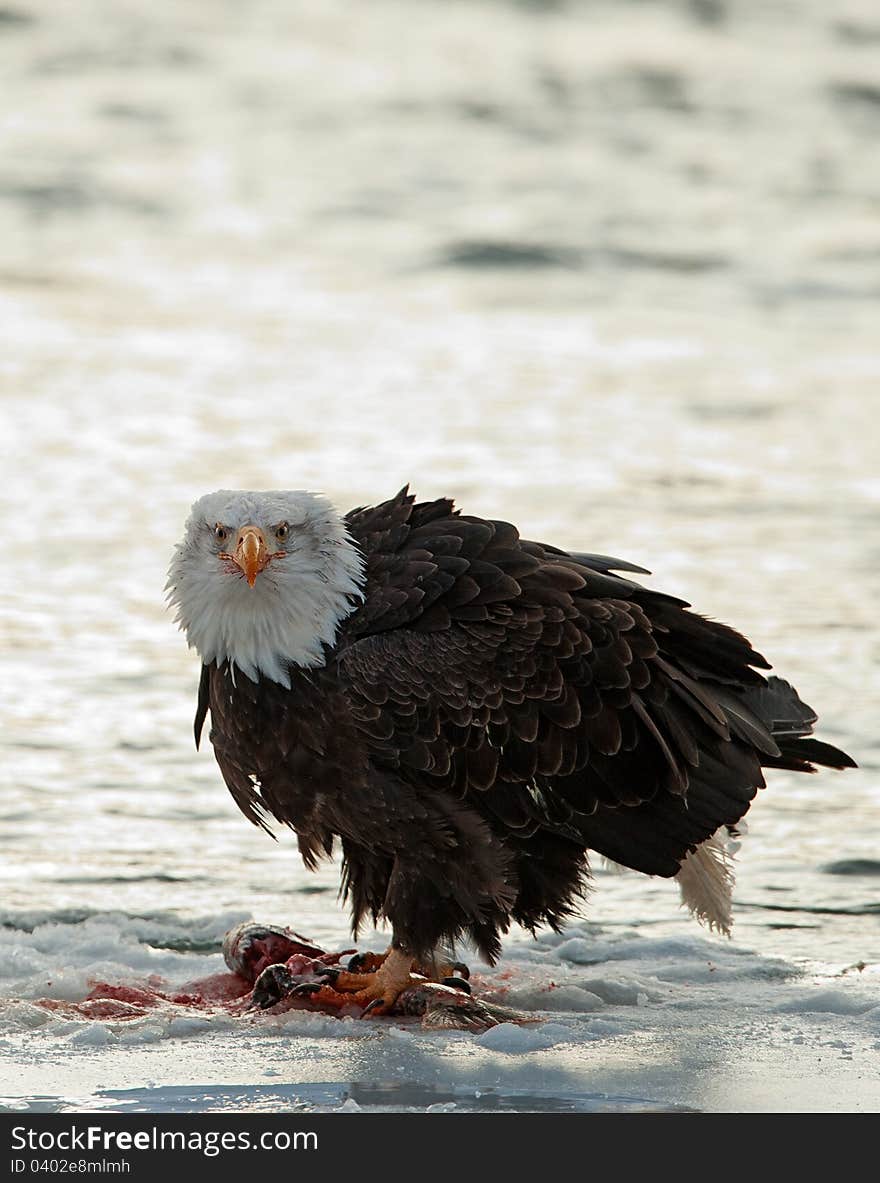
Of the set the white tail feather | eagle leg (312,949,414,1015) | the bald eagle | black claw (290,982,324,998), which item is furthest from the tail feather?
black claw (290,982,324,998)

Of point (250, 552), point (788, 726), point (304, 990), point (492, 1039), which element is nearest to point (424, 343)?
point (788, 726)

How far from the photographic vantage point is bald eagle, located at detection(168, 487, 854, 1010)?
6.14 metres

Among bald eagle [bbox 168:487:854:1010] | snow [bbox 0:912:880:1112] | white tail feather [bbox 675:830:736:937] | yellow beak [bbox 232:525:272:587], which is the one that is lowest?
snow [bbox 0:912:880:1112]

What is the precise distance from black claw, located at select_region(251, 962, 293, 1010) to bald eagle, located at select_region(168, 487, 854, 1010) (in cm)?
18

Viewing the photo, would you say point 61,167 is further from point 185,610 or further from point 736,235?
point 185,610

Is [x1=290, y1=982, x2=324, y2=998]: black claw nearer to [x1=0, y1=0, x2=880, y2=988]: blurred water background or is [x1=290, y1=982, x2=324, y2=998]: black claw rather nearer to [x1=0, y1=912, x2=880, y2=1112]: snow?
[x1=0, y1=912, x2=880, y2=1112]: snow

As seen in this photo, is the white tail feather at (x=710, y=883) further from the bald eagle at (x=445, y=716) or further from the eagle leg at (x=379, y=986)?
the eagle leg at (x=379, y=986)

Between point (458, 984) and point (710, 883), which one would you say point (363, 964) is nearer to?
point (458, 984)

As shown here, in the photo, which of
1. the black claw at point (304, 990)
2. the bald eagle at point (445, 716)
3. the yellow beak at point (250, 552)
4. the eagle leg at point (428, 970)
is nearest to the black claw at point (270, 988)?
the black claw at point (304, 990)

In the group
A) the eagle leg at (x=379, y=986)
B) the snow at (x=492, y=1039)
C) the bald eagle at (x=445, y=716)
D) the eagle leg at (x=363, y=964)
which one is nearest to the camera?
the snow at (x=492, y=1039)

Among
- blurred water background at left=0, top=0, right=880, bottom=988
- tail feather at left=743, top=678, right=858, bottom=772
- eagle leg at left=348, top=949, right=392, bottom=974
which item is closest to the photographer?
eagle leg at left=348, top=949, right=392, bottom=974

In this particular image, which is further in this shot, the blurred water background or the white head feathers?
the blurred water background

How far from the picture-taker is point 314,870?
22.0 ft

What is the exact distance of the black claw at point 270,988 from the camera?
6.17m
